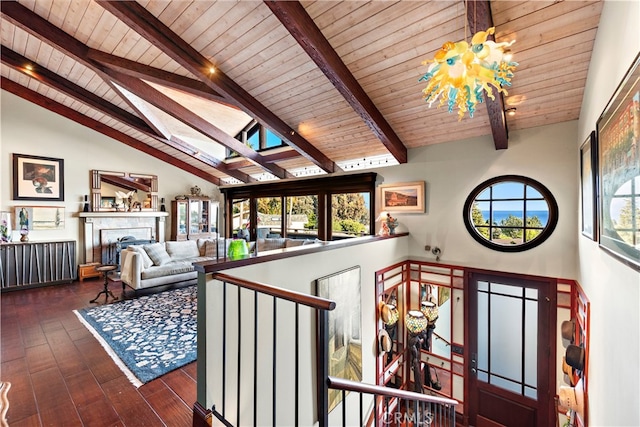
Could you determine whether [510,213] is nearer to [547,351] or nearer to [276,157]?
[547,351]

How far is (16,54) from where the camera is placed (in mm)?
4273

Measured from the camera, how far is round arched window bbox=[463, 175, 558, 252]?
141 inches

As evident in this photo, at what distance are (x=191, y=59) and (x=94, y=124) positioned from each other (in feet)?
16.0

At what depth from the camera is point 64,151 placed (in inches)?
232

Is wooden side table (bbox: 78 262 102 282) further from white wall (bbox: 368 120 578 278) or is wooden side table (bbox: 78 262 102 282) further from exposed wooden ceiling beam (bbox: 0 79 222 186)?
white wall (bbox: 368 120 578 278)

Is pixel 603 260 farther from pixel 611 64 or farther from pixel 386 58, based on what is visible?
pixel 386 58

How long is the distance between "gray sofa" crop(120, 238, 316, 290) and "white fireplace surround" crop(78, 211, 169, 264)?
1.53 meters

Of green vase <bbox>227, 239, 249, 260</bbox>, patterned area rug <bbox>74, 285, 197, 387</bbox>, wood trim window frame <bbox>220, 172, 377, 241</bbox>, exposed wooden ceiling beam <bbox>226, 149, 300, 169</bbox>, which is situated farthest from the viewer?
exposed wooden ceiling beam <bbox>226, 149, 300, 169</bbox>

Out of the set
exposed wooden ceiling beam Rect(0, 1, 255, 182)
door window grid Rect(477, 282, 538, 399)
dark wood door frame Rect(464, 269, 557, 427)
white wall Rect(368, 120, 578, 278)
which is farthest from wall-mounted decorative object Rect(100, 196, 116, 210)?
dark wood door frame Rect(464, 269, 557, 427)

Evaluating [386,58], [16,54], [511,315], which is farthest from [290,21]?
[16,54]

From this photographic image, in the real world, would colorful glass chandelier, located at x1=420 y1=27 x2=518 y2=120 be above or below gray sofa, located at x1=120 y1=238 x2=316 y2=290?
above

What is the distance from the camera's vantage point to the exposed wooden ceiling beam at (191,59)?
264cm

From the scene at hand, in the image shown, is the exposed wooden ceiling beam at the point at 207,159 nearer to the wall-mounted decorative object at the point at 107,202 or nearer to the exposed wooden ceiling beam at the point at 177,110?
the exposed wooden ceiling beam at the point at 177,110

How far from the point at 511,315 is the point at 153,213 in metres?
8.01
